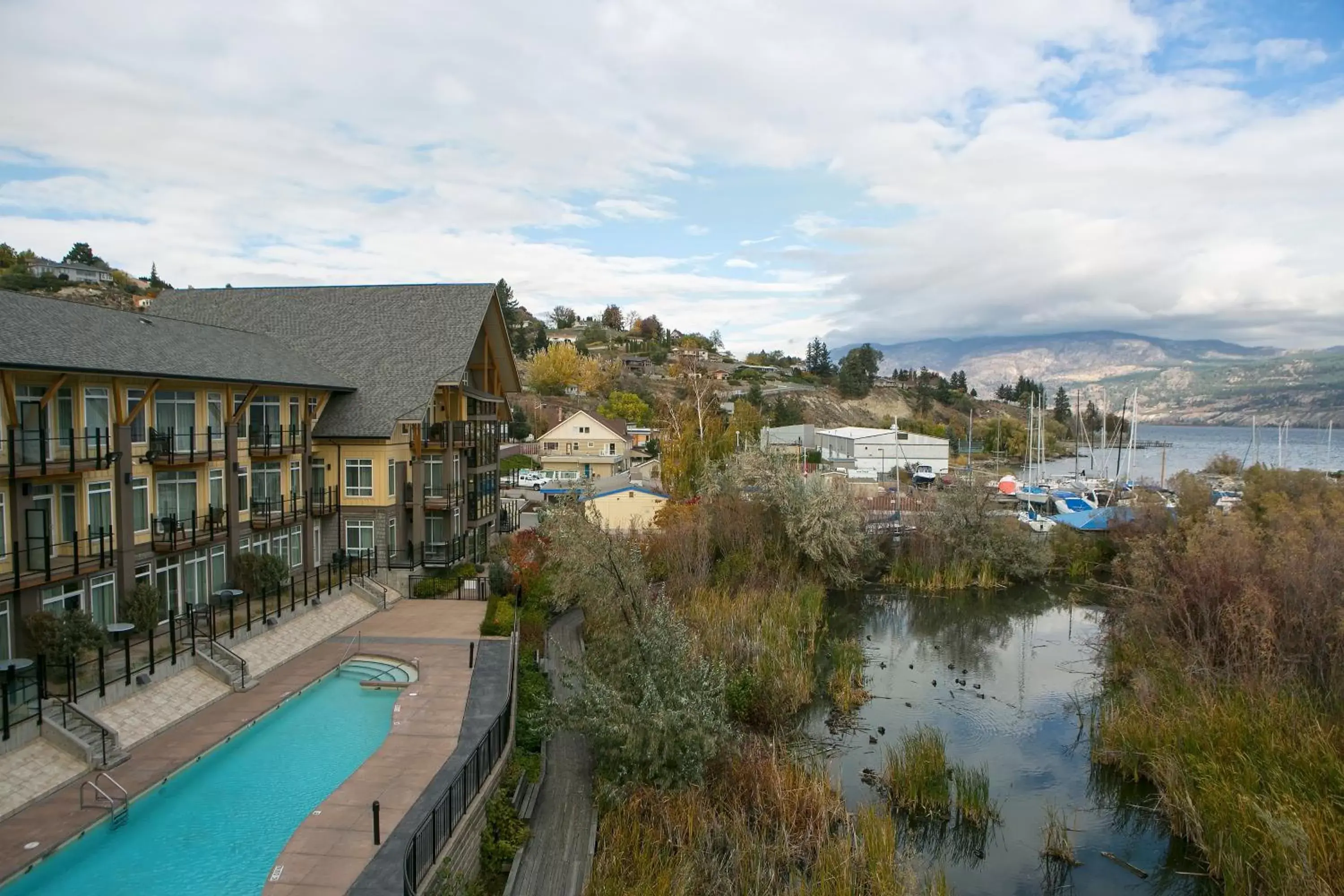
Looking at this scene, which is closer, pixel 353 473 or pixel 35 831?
pixel 35 831

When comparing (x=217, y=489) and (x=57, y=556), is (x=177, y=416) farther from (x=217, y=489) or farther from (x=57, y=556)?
(x=57, y=556)

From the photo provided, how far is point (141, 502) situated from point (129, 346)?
12.8ft

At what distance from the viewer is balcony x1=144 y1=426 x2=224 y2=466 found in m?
20.4

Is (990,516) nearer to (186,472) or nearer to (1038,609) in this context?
(1038,609)

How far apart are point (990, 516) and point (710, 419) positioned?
1684 cm

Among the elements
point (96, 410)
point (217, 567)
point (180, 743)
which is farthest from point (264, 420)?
point (180, 743)

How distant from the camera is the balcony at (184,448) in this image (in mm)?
20422

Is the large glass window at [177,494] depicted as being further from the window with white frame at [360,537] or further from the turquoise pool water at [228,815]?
the turquoise pool water at [228,815]

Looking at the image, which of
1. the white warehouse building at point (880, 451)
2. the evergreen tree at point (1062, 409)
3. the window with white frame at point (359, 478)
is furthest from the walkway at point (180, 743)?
the evergreen tree at point (1062, 409)

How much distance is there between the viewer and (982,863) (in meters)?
14.2

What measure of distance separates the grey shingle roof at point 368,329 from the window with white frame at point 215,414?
4.33 m

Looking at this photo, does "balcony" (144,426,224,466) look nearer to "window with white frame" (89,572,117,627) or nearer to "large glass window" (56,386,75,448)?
"large glass window" (56,386,75,448)

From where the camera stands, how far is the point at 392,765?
13766mm

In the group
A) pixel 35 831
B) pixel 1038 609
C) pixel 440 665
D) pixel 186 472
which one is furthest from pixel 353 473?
pixel 1038 609
